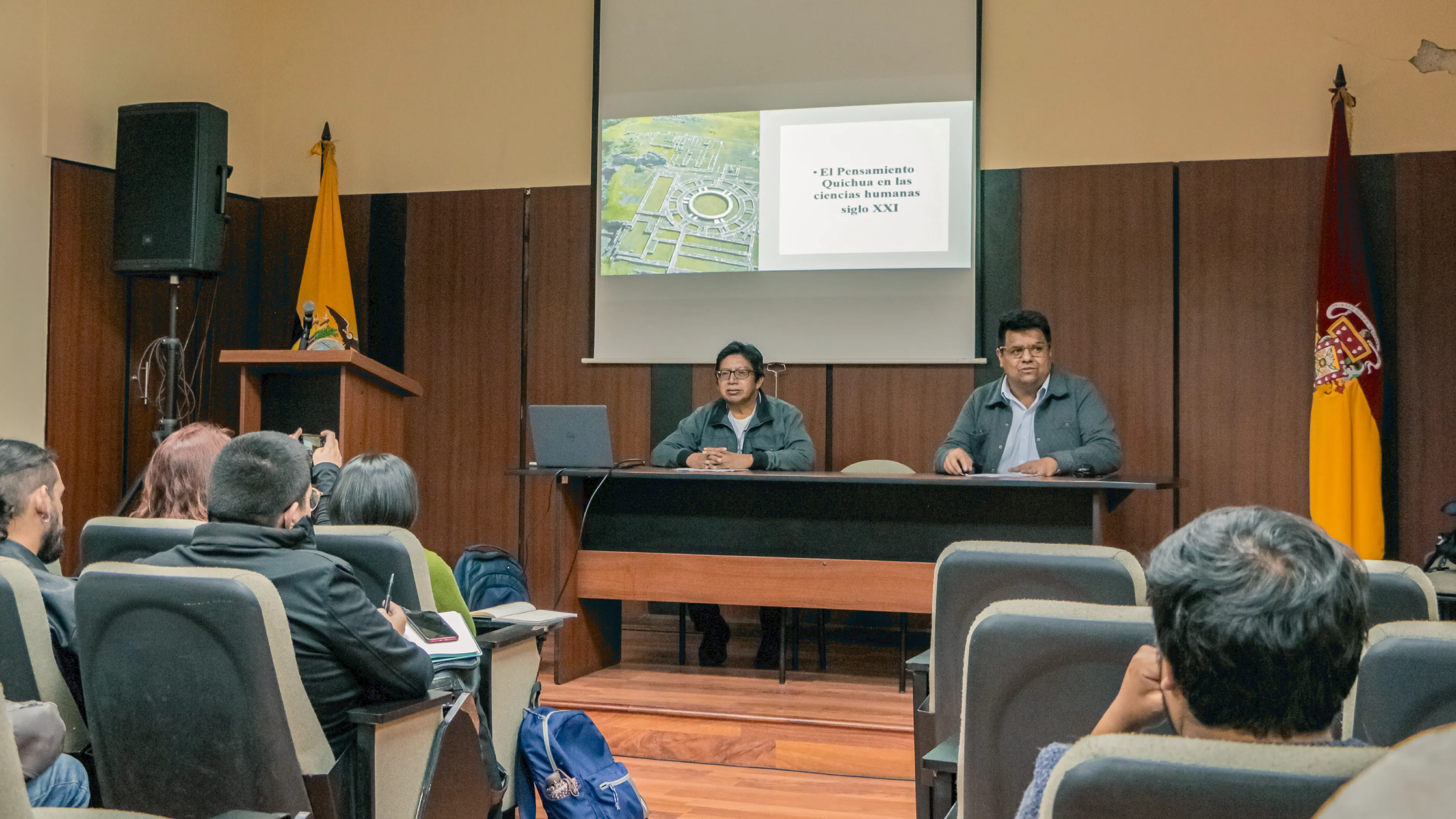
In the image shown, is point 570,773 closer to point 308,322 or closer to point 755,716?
point 755,716

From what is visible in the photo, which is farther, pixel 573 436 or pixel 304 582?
pixel 573 436

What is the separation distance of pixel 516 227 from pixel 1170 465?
3749 millimetres

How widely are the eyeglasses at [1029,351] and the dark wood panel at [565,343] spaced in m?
2.23

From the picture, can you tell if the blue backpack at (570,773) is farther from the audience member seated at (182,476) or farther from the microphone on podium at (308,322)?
the microphone on podium at (308,322)

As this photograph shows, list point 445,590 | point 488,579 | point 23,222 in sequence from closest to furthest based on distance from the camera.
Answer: point 445,590, point 488,579, point 23,222

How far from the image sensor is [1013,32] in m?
5.91

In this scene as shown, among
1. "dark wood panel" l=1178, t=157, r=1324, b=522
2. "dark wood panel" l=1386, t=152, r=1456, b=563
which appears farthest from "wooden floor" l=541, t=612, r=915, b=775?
"dark wood panel" l=1386, t=152, r=1456, b=563

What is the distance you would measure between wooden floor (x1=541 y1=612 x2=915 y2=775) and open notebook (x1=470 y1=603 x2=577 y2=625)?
0.77m

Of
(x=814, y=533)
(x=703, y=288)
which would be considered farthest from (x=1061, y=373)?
(x=703, y=288)

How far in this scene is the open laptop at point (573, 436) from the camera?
14.8 ft

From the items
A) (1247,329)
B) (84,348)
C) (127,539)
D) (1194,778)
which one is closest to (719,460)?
(127,539)

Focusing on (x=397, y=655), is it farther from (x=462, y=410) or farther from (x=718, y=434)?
(x=462, y=410)

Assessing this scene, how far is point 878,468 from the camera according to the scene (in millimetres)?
4941

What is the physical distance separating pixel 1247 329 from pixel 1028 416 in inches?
63.4
